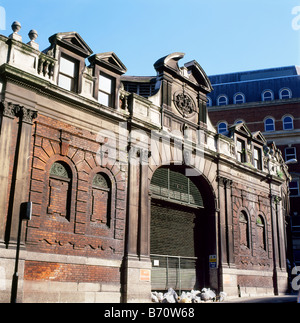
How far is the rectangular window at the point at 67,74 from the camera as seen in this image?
17625 millimetres

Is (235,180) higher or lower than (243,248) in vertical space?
higher

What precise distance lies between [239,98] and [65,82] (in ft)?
117

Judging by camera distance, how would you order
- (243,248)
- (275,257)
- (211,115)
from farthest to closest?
(211,115) → (275,257) → (243,248)

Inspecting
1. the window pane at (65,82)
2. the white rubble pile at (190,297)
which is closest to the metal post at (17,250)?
the window pane at (65,82)

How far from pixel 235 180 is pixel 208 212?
3389 mm

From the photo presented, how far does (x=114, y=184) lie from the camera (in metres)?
18.5

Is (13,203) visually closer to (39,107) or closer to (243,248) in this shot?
(39,107)

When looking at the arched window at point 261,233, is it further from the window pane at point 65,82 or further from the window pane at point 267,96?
the window pane at point 267,96

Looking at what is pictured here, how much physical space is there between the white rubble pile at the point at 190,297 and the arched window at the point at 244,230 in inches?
185

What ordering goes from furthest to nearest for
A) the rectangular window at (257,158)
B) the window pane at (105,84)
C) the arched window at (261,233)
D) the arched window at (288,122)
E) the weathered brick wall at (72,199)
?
the arched window at (288,122) → the rectangular window at (257,158) → the arched window at (261,233) → the window pane at (105,84) → the weathered brick wall at (72,199)

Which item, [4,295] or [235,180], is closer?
[4,295]
